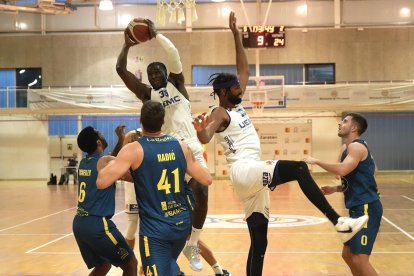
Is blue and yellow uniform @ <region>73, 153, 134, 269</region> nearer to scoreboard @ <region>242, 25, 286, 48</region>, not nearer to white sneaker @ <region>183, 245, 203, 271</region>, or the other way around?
white sneaker @ <region>183, 245, 203, 271</region>

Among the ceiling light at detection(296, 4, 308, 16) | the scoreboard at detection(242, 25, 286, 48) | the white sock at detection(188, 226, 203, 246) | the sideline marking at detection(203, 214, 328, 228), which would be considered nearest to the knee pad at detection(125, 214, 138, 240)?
the white sock at detection(188, 226, 203, 246)

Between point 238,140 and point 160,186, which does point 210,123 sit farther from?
point 160,186

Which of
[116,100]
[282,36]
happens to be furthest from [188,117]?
[116,100]

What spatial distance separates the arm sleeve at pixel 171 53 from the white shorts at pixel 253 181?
117 cm

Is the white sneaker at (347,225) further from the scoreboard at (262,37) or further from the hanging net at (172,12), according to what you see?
A: the scoreboard at (262,37)

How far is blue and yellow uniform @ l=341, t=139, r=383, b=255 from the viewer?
17.6 ft

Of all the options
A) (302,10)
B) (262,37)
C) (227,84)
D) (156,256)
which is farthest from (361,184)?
(302,10)

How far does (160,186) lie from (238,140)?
1416 mm

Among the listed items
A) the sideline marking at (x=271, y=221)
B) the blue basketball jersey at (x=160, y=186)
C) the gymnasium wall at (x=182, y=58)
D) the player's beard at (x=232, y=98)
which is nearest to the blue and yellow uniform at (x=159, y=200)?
the blue basketball jersey at (x=160, y=186)

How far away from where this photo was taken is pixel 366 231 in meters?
5.38

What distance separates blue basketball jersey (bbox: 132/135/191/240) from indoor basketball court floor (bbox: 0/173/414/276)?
3.26 meters

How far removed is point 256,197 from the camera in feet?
18.0

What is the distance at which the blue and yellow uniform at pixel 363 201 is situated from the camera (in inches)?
Answer: 212

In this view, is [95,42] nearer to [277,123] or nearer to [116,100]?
[116,100]
